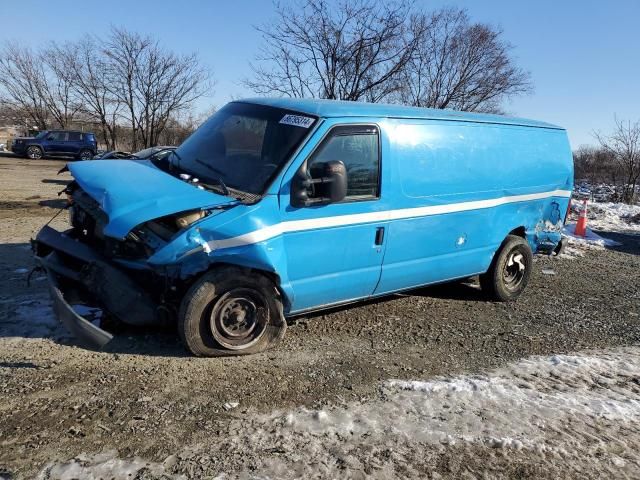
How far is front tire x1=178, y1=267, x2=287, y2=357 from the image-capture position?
148 inches

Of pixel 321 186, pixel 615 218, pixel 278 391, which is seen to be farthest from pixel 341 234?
pixel 615 218

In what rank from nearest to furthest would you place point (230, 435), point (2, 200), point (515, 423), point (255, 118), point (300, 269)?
point (230, 435)
point (515, 423)
point (300, 269)
point (255, 118)
point (2, 200)

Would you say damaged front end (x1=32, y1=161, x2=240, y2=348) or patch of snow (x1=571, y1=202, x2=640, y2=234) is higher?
damaged front end (x1=32, y1=161, x2=240, y2=348)

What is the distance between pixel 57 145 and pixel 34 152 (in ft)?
4.08

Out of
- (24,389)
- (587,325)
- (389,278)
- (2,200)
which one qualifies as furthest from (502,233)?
(2,200)

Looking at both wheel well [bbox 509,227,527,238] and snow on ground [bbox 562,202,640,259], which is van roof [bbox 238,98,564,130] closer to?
wheel well [bbox 509,227,527,238]

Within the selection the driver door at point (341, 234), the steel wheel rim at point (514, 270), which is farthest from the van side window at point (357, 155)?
the steel wheel rim at point (514, 270)

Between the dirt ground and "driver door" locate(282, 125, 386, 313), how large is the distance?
1.80 feet

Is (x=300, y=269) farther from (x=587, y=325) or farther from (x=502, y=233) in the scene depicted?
(x=587, y=325)

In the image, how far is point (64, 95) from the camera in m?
36.2

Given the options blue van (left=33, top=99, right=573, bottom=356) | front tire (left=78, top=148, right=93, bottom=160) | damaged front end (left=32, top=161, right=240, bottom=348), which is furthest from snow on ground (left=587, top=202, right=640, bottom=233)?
front tire (left=78, top=148, right=93, bottom=160)

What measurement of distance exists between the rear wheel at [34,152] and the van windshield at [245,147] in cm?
2786

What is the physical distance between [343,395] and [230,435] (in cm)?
92

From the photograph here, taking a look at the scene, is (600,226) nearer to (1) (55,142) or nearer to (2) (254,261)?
(2) (254,261)
